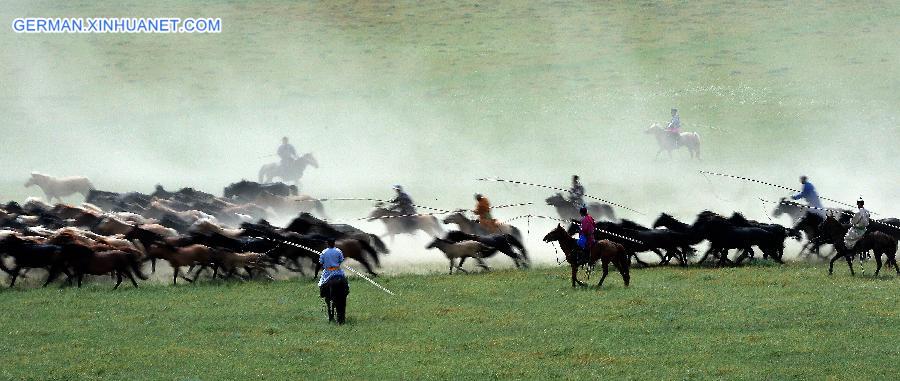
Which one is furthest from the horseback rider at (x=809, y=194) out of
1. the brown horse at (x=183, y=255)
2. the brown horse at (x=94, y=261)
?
the brown horse at (x=94, y=261)

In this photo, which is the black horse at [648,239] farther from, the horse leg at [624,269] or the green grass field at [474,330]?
the horse leg at [624,269]

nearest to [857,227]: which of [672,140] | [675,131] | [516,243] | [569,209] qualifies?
[516,243]

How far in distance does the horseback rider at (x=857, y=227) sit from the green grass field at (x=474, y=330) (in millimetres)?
770

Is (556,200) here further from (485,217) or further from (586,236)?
(586,236)

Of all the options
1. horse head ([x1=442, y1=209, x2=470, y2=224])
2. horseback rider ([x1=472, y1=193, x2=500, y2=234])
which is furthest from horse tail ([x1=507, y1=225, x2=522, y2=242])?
horse head ([x1=442, y1=209, x2=470, y2=224])

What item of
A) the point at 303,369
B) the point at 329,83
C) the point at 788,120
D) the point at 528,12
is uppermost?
the point at 528,12

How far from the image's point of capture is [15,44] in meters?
77.2

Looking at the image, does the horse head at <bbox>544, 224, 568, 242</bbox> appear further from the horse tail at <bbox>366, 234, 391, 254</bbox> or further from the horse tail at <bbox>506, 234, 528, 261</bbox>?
the horse tail at <bbox>366, 234, 391, 254</bbox>

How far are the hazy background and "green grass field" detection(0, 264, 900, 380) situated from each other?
17.5m

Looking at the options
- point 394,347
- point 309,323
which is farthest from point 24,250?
point 394,347

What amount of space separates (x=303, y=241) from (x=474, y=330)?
6.92 m

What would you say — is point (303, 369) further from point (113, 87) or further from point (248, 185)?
point (113, 87)

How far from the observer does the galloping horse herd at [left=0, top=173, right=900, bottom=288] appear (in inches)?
945

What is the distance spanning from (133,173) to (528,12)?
33.6 m
